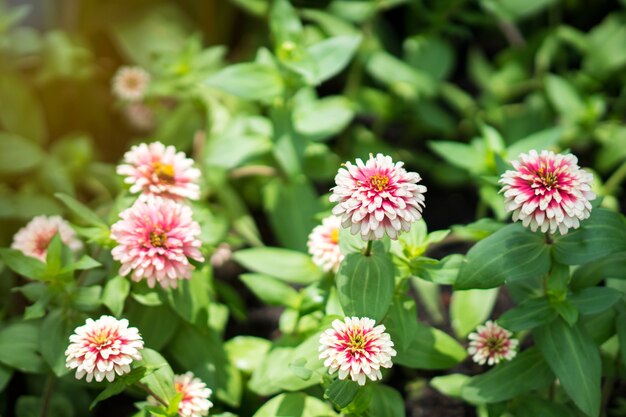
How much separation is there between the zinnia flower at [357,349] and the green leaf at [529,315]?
192mm

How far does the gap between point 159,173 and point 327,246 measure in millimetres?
268

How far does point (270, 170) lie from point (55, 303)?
549mm

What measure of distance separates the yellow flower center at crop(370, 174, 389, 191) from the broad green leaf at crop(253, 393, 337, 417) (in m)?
0.37

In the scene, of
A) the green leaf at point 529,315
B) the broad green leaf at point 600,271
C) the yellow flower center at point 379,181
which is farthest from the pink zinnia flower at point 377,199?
the broad green leaf at point 600,271

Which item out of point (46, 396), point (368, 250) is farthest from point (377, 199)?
point (46, 396)

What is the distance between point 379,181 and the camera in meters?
1.00

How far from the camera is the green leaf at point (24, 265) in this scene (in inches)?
46.0

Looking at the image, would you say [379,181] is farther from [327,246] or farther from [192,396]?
[192,396]

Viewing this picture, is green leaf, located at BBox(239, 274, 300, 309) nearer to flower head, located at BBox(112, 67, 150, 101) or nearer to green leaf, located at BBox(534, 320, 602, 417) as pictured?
green leaf, located at BBox(534, 320, 602, 417)

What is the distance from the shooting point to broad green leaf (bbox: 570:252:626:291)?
1.16 m

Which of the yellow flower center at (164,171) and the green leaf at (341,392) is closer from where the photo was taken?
the green leaf at (341,392)

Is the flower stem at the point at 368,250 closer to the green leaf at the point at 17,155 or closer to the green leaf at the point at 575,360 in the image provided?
the green leaf at the point at 575,360

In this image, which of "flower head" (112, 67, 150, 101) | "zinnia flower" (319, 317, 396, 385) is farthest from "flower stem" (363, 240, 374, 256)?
"flower head" (112, 67, 150, 101)

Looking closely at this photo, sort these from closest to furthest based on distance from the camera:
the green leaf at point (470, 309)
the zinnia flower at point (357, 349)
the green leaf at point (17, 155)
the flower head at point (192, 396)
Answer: the zinnia flower at point (357, 349) < the flower head at point (192, 396) < the green leaf at point (470, 309) < the green leaf at point (17, 155)
